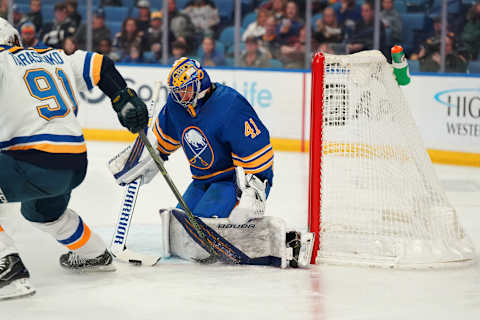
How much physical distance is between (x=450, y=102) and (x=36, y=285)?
472 cm

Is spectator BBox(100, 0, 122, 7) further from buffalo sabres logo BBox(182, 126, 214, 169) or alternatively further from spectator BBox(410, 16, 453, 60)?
buffalo sabres logo BBox(182, 126, 214, 169)

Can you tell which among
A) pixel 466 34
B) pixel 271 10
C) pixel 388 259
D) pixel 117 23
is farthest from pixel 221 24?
pixel 388 259

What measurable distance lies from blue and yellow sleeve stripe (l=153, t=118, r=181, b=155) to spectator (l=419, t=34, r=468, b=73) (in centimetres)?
419

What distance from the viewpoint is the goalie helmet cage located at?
3703 mm

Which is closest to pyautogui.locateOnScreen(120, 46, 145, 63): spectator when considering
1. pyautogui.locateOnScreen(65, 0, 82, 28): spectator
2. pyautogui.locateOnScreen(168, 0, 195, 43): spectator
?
pyautogui.locateOnScreen(168, 0, 195, 43): spectator

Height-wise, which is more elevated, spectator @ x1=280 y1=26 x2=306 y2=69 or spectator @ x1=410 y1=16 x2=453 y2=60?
spectator @ x1=410 y1=16 x2=453 y2=60

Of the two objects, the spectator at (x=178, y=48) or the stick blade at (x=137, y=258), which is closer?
the stick blade at (x=137, y=258)

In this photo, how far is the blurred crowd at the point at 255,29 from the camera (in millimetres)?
7742

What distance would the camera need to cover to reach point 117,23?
917cm

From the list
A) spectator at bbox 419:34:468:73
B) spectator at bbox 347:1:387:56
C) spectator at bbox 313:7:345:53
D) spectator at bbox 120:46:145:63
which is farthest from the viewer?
spectator at bbox 120:46:145:63

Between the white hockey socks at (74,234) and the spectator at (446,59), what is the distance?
481cm

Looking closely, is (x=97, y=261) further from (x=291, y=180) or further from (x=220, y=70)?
(x=220, y=70)

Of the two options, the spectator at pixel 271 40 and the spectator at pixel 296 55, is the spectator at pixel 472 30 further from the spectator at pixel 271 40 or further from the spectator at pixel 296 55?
the spectator at pixel 271 40

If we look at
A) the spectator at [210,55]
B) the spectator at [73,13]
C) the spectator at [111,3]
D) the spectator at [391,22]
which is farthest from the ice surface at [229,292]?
the spectator at [111,3]
